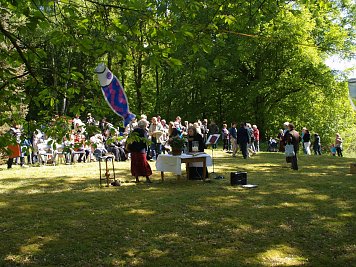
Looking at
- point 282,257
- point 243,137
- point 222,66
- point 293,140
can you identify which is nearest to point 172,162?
point 293,140

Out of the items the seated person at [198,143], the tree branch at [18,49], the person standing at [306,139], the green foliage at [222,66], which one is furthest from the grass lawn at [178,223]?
the person standing at [306,139]

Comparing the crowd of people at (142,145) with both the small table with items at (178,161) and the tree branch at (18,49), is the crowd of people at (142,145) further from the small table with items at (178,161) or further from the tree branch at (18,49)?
the tree branch at (18,49)

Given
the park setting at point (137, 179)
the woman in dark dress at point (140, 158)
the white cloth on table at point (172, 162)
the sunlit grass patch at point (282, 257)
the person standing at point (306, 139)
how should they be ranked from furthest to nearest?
the person standing at point (306, 139) < the white cloth on table at point (172, 162) < the woman in dark dress at point (140, 158) < the park setting at point (137, 179) < the sunlit grass patch at point (282, 257)

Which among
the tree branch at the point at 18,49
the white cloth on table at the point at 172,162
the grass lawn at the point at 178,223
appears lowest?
the grass lawn at the point at 178,223

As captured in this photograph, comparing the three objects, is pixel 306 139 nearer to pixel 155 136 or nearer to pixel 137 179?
pixel 155 136

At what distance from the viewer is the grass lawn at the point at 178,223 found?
17.9 feet

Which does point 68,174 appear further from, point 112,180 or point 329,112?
point 329,112

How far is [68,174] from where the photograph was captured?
13195 mm

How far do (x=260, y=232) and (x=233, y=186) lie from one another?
4.14 metres

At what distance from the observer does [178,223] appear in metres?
6.99

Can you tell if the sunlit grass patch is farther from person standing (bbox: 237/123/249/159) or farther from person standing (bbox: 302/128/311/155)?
person standing (bbox: 302/128/311/155)

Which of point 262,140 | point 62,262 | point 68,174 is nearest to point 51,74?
point 62,262

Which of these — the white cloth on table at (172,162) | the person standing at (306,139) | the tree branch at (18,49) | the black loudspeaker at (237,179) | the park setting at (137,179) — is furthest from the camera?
the person standing at (306,139)

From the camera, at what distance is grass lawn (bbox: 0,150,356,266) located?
5449 mm
